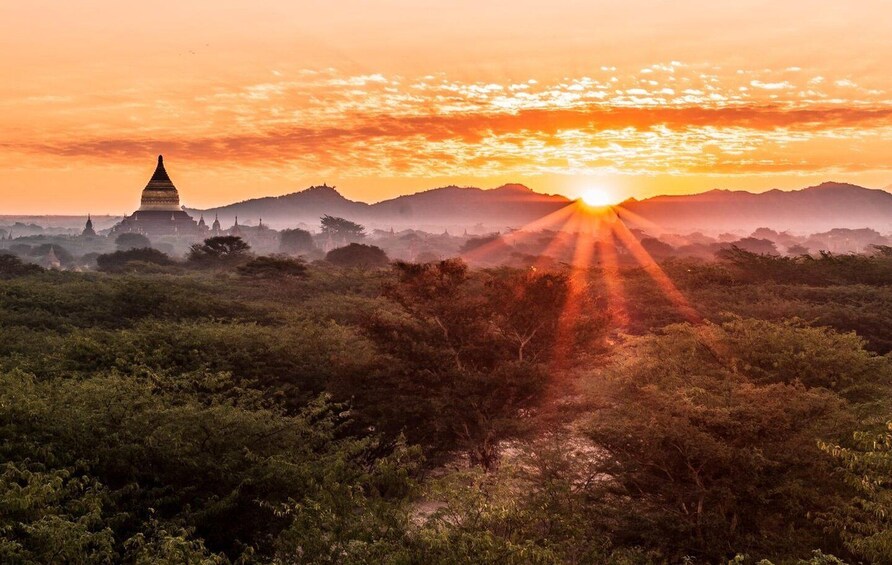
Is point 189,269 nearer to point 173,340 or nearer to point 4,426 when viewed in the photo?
point 173,340

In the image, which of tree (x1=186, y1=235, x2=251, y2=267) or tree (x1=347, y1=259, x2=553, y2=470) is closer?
tree (x1=347, y1=259, x2=553, y2=470)

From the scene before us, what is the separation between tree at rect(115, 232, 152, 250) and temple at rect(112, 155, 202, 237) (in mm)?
5117

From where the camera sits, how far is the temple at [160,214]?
150250 mm

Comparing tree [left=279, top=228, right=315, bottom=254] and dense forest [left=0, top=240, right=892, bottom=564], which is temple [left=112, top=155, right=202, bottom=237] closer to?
tree [left=279, top=228, right=315, bottom=254]

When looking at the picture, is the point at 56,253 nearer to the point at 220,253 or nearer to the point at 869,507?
the point at 220,253

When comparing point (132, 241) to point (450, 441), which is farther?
point (132, 241)

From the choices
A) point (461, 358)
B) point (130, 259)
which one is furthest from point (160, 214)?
point (461, 358)

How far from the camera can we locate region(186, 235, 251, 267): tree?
82812 millimetres

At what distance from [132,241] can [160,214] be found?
1115cm

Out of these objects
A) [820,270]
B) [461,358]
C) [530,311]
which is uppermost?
[530,311]

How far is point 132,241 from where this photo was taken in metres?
149

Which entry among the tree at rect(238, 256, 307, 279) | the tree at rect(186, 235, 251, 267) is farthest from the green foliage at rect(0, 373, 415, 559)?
the tree at rect(186, 235, 251, 267)

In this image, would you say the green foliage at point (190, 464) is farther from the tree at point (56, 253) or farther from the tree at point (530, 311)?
the tree at point (56, 253)

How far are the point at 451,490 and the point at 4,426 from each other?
954 cm
